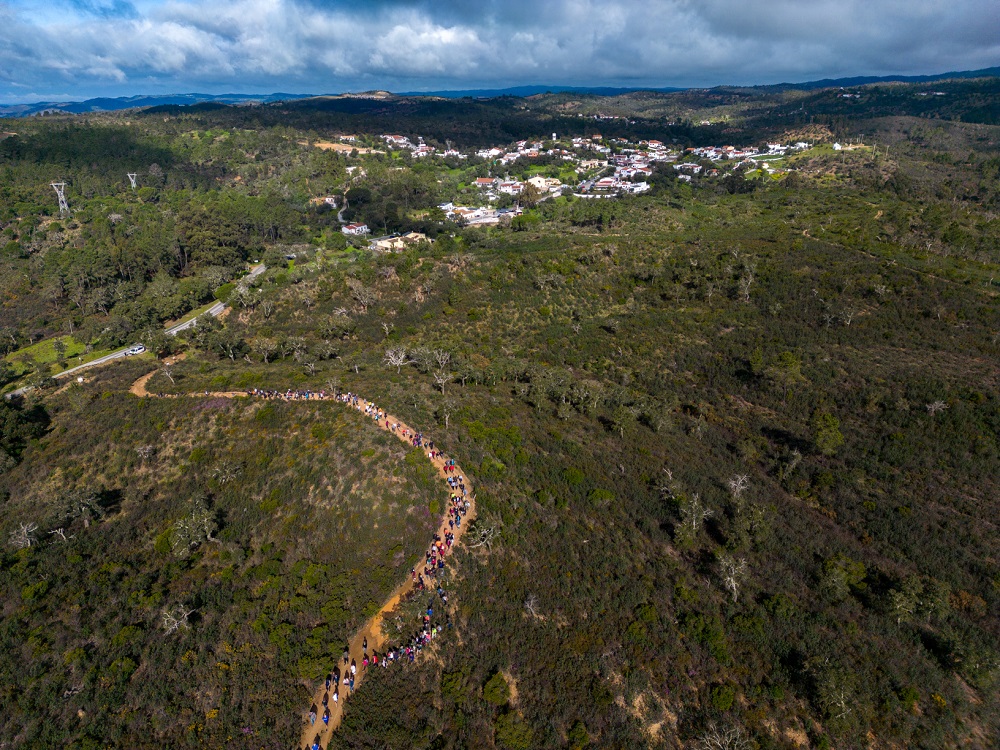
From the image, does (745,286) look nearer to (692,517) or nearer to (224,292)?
(692,517)

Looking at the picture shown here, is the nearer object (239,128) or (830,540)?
(830,540)

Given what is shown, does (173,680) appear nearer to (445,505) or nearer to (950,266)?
(445,505)

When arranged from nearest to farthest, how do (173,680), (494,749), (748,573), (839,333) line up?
(494,749)
(173,680)
(748,573)
(839,333)

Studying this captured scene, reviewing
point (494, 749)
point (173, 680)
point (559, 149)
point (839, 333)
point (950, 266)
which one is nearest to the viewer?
point (494, 749)

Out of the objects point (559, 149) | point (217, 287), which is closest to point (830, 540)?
point (217, 287)

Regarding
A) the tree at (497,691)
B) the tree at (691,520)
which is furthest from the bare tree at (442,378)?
the tree at (497,691)

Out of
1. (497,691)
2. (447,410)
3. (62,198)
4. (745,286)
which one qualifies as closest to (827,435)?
(447,410)
